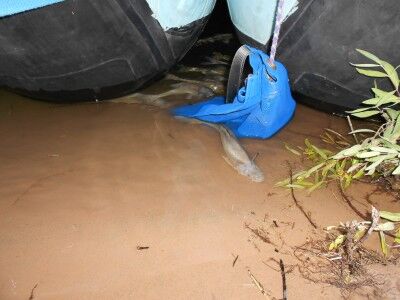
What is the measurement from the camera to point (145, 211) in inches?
65.8

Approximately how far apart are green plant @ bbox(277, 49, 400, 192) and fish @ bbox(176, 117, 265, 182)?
15 centimetres

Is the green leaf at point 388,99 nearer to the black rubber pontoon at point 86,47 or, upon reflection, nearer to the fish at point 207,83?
the black rubber pontoon at point 86,47

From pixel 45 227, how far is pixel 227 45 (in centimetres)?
262

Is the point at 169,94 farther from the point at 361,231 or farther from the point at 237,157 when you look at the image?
the point at 361,231

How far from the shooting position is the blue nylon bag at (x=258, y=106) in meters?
1.82

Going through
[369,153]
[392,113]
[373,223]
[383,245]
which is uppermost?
[392,113]

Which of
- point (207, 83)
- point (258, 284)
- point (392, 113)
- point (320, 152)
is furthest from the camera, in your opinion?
point (207, 83)

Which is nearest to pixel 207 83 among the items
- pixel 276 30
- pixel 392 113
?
pixel 276 30

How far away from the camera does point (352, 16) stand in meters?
1.56

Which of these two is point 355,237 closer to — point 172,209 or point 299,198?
point 299,198

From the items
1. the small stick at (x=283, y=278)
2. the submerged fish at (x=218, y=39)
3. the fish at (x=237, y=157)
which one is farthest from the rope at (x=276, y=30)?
the submerged fish at (x=218, y=39)

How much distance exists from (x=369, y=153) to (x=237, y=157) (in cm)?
66

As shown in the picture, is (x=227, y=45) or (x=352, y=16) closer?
(x=352, y=16)

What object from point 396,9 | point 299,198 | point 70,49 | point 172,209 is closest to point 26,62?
point 70,49
